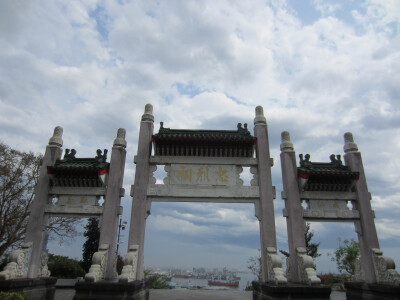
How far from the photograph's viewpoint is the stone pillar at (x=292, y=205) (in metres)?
10.3

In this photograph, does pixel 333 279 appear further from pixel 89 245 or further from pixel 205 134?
pixel 89 245

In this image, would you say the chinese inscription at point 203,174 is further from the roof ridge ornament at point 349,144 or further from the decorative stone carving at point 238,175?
the roof ridge ornament at point 349,144

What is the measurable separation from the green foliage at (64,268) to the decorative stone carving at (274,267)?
1738cm

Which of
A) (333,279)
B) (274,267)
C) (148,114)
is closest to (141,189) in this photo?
(148,114)

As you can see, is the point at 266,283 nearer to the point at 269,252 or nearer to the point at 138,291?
the point at 269,252

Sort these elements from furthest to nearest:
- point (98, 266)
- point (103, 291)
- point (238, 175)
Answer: point (238, 175) < point (98, 266) < point (103, 291)

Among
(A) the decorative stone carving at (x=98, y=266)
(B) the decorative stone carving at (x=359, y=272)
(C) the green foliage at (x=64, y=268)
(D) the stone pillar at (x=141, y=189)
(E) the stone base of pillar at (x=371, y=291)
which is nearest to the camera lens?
(E) the stone base of pillar at (x=371, y=291)

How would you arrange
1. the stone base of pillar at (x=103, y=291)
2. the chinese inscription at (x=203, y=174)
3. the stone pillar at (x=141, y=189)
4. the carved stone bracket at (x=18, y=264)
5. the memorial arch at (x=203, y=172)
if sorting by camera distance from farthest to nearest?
the chinese inscription at (x=203, y=174)
the memorial arch at (x=203, y=172)
the stone pillar at (x=141, y=189)
the carved stone bracket at (x=18, y=264)
the stone base of pillar at (x=103, y=291)

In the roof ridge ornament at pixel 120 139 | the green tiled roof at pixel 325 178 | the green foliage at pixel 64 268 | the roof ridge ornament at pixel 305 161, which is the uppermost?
the roof ridge ornament at pixel 120 139

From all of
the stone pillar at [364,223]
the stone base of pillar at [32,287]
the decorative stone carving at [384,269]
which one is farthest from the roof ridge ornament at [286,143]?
the stone base of pillar at [32,287]

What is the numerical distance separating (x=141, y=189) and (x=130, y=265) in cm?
283

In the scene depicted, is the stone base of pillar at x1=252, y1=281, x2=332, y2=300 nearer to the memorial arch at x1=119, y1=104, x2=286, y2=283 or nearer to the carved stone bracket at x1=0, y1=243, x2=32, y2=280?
the memorial arch at x1=119, y1=104, x2=286, y2=283

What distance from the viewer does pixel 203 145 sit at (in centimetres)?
1156

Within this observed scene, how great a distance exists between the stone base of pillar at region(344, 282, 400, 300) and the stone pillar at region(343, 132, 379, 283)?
34 cm
